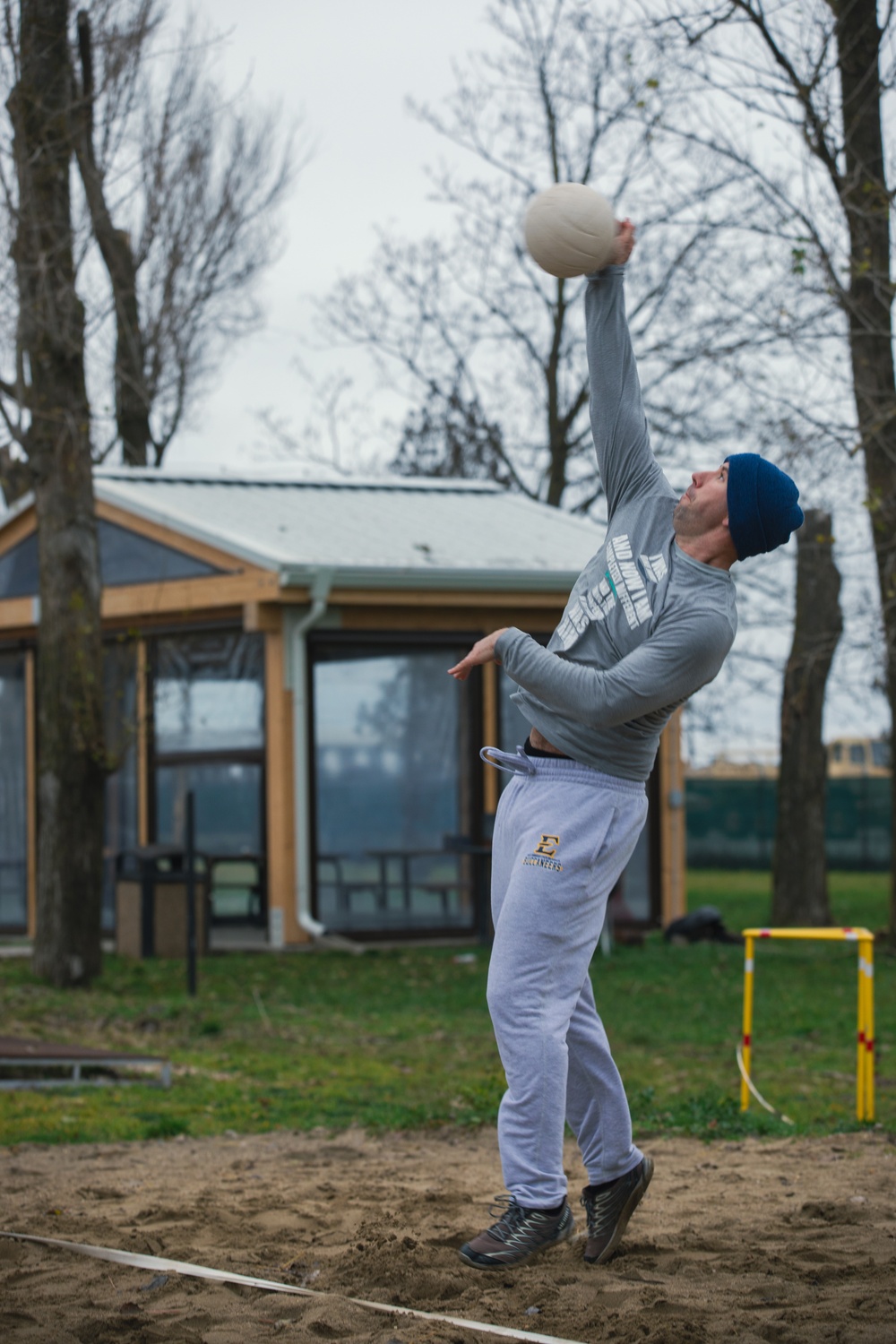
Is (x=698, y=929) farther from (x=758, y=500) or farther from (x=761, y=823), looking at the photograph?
(x=761, y=823)


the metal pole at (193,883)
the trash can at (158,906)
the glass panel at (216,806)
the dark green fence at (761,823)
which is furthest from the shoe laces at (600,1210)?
the dark green fence at (761,823)

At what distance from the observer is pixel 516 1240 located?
12.8 feet

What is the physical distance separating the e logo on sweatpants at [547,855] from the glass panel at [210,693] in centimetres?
1088

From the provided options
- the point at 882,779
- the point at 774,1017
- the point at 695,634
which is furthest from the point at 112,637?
the point at 882,779

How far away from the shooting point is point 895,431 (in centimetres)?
1298

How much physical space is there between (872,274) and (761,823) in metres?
20.1

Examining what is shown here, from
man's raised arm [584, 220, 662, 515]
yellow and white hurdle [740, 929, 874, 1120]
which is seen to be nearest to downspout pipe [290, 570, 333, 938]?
yellow and white hurdle [740, 929, 874, 1120]

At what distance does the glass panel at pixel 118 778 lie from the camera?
15555 mm

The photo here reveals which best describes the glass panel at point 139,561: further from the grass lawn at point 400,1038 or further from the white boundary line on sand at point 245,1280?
the white boundary line on sand at point 245,1280

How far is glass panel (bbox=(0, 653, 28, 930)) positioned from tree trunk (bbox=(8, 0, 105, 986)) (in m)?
4.91

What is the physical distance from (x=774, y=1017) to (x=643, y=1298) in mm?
7054

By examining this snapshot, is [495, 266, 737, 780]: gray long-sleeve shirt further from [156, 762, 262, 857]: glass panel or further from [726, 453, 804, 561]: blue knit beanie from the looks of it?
[156, 762, 262, 857]: glass panel

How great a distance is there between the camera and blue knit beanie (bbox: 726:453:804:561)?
3852 mm

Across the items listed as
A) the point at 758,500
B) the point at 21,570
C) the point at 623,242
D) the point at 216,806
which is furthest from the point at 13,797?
the point at 758,500
